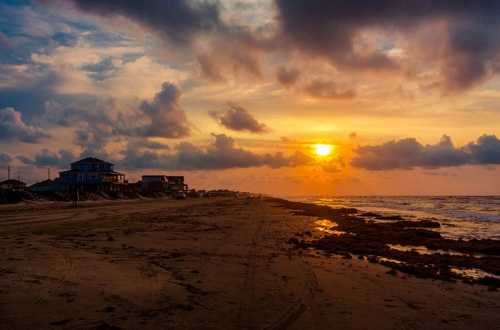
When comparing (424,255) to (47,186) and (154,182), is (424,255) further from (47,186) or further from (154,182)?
(154,182)

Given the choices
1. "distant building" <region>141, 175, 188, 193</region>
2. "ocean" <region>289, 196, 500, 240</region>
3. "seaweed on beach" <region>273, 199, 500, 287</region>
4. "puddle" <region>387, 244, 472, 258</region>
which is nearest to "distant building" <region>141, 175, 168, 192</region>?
"distant building" <region>141, 175, 188, 193</region>

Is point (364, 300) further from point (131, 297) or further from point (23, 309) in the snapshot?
point (23, 309)

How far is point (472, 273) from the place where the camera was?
13.8 metres

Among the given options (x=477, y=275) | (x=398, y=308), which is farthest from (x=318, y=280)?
(x=477, y=275)

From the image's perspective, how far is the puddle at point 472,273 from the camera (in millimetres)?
13227

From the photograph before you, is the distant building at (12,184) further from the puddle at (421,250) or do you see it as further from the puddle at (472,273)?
the puddle at (472,273)

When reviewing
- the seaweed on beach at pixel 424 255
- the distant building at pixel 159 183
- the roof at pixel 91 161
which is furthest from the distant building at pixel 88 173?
the seaweed on beach at pixel 424 255

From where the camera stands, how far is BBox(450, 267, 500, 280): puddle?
13227 millimetres

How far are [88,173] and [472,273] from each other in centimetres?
9768

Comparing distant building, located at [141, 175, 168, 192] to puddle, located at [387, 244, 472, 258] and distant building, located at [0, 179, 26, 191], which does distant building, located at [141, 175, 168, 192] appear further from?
puddle, located at [387, 244, 472, 258]

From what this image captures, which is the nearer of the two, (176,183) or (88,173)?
(88,173)

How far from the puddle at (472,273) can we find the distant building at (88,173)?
9526cm

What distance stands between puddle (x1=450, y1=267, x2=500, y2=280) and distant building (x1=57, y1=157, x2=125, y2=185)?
9526 cm

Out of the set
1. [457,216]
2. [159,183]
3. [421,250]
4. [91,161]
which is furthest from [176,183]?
[421,250]
